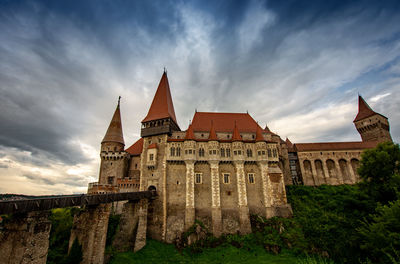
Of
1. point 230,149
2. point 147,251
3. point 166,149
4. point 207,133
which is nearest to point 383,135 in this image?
point 230,149

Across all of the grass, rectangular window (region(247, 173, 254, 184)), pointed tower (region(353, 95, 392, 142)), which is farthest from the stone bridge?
pointed tower (region(353, 95, 392, 142))

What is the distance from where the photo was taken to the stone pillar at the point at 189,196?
Result: 24.5m

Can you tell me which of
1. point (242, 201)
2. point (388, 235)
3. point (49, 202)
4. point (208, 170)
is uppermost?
point (208, 170)

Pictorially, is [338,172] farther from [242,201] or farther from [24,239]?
[24,239]

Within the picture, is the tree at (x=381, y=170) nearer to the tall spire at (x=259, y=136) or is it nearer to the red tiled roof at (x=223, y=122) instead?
the tall spire at (x=259, y=136)

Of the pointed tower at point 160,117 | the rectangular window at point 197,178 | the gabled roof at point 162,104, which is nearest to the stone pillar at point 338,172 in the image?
the rectangular window at point 197,178

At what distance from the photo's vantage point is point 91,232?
1705cm

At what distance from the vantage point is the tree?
17531 millimetres

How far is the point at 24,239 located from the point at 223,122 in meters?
27.1

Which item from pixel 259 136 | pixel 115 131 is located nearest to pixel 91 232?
pixel 115 131

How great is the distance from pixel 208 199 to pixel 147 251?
943 cm

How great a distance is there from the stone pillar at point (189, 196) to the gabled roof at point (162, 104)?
8817mm

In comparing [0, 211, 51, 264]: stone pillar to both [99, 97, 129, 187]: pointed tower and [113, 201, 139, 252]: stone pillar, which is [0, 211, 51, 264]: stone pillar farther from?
[99, 97, 129, 187]: pointed tower

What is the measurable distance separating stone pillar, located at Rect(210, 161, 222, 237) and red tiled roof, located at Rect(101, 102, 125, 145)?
18.4m
